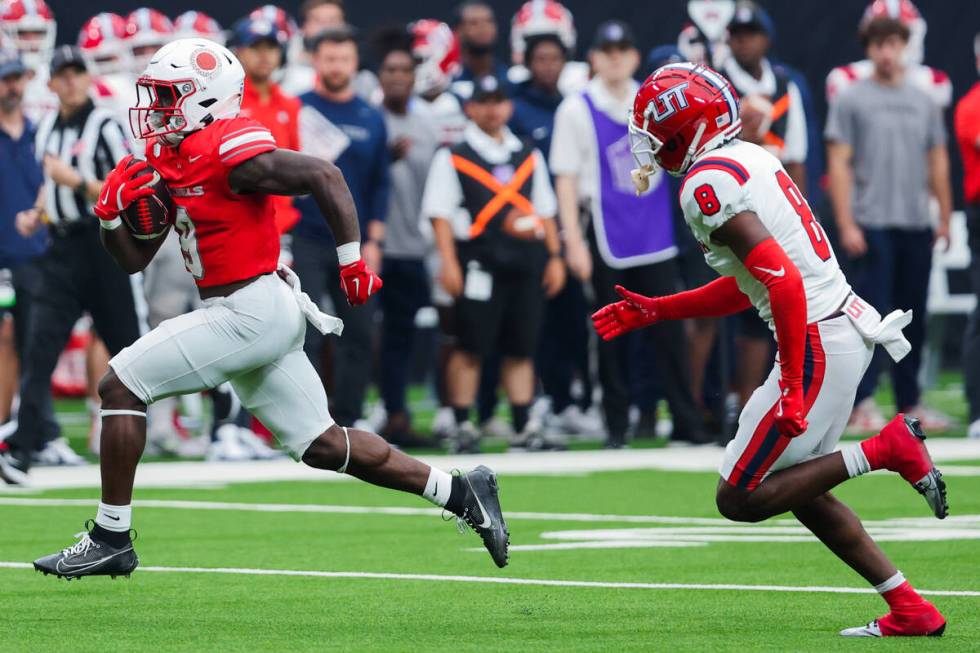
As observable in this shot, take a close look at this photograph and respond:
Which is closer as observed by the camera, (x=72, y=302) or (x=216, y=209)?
(x=216, y=209)

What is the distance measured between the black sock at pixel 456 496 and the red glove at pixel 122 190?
1.39m

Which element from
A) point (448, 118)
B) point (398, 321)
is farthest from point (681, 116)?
point (448, 118)

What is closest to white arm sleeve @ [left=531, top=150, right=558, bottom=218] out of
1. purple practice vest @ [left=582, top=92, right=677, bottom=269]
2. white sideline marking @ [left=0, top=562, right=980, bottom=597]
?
purple practice vest @ [left=582, top=92, right=677, bottom=269]

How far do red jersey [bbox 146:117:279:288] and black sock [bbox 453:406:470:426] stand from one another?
18.8 feet

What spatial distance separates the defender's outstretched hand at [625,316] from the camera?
6.46 meters

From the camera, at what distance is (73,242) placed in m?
10.9

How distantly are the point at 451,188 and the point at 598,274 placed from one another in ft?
3.52

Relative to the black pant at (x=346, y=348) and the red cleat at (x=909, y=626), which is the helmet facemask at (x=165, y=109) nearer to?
the red cleat at (x=909, y=626)

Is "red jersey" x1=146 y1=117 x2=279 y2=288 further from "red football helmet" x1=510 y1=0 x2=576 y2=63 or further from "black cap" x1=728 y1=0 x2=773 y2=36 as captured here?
"red football helmet" x1=510 y1=0 x2=576 y2=63

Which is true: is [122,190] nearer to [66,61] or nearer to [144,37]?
[66,61]

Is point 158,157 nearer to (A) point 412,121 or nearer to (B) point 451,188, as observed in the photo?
(B) point 451,188

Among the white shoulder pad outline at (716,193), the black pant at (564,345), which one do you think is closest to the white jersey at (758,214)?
the white shoulder pad outline at (716,193)

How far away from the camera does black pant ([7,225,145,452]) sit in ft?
35.3

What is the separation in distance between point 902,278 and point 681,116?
7.30 metres
